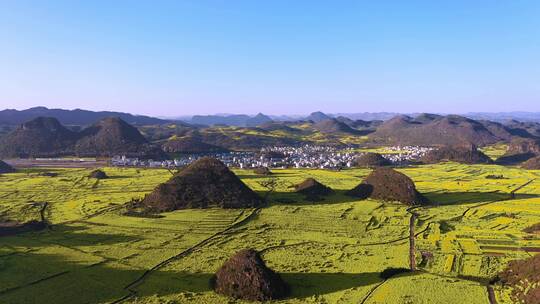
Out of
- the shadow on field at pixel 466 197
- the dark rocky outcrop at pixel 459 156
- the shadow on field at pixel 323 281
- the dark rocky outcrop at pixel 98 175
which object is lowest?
the shadow on field at pixel 323 281

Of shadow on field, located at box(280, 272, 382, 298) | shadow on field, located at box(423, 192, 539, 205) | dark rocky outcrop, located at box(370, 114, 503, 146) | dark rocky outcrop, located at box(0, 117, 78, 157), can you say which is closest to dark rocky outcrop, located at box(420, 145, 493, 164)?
shadow on field, located at box(423, 192, 539, 205)

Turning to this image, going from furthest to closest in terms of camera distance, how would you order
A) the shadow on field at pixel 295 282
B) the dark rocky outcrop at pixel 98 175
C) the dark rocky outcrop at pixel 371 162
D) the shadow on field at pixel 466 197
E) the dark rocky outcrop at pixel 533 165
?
1. the dark rocky outcrop at pixel 371 162
2. the dark rocky outcrop at pixel 533 165
3. the dark rocky outcrop at pixel 98 175
4. the shadow on field at pixel 466 197
5. the shadow on field at pixel 295 282

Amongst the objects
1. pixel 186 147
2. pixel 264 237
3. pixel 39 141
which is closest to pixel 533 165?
pixel 264 237

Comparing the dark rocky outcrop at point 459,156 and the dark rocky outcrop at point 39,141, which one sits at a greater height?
the dark rocky outcrop at point 39,141

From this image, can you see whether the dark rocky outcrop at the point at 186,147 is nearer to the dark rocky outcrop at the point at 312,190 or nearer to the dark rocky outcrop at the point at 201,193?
the dark rocky outcrop at the point at 312,190

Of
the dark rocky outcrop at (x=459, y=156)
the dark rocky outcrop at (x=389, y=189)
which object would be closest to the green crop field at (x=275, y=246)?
the dark rocky outcrop at (x=389, y=189)

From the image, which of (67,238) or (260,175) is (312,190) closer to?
(260,175)

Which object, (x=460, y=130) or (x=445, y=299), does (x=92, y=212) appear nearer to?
(x=445, y=299)

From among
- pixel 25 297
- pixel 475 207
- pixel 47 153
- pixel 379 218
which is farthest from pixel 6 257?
pixel 47 153
